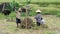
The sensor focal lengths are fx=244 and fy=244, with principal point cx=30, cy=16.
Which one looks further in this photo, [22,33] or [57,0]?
[57,0]

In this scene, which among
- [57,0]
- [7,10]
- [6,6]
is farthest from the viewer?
[57,0]

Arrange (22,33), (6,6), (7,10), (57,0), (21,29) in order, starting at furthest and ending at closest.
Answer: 1. (57,0)
2. (6,6)
3. (7,10)
4. (21,29)
5. (22,33)

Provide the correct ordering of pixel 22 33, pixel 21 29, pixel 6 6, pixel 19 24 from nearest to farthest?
pixel 22 33 < pixel 21 29 < pixel 19 24 < pixel 6 6

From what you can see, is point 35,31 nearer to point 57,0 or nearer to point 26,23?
point 26,23

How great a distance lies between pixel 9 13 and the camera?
19156 mm

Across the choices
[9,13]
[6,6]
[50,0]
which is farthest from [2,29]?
[50,0]

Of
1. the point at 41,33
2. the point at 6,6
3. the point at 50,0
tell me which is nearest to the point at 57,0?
the point at 50,0

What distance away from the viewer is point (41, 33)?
1228 cm

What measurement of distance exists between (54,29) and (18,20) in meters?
2.06

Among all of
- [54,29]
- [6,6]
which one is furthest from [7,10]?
[54,29]

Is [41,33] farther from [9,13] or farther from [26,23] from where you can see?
[9,13]

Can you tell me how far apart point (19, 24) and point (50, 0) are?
508 inches

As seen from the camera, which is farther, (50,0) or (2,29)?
(50,0)

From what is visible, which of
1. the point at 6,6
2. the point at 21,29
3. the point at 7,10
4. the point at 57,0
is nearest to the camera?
the point at 21,29
